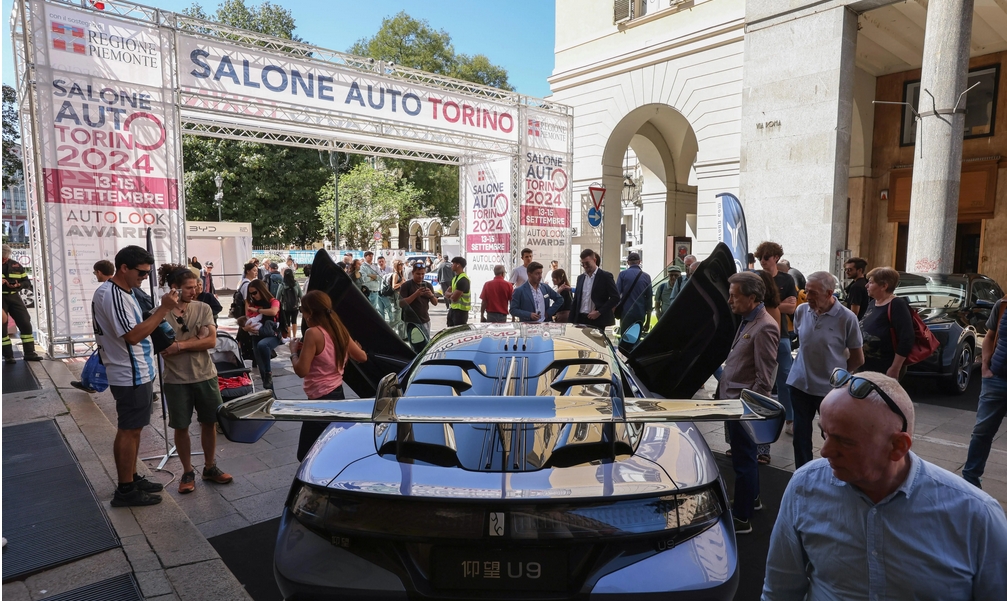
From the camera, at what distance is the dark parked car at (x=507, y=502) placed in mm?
1989

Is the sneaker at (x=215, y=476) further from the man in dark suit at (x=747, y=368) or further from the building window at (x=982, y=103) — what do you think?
the building window at (x=982, y=103)

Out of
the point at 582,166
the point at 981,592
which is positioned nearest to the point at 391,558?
the point at 981,592

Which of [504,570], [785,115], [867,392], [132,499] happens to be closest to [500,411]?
Result: [504,570]

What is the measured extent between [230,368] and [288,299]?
4874mm

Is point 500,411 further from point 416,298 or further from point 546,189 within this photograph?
point 546,189

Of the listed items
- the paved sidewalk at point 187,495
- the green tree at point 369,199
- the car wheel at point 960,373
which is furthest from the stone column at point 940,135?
the green tree at point 369,199

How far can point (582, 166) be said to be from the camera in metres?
18.5

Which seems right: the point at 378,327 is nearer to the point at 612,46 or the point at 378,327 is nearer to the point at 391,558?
the point at 391,558

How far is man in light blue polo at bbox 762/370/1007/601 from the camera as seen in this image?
129 cm

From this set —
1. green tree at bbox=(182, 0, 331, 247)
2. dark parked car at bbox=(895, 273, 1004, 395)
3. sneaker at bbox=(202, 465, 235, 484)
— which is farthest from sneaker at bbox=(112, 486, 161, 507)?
green tree at bbox=(182, 0, 331, 247)

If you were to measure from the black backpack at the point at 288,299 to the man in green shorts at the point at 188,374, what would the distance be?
19.9 ft

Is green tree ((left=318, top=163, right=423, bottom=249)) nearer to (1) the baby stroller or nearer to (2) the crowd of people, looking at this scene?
(2) the crowd of people

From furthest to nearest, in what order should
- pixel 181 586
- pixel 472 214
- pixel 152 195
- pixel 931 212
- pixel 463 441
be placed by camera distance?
pixel 472 214 < pixel 931 212 < pixel 152 195 < pixel 181 586 < pixel 463 441

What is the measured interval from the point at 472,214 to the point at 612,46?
22.4 ft
